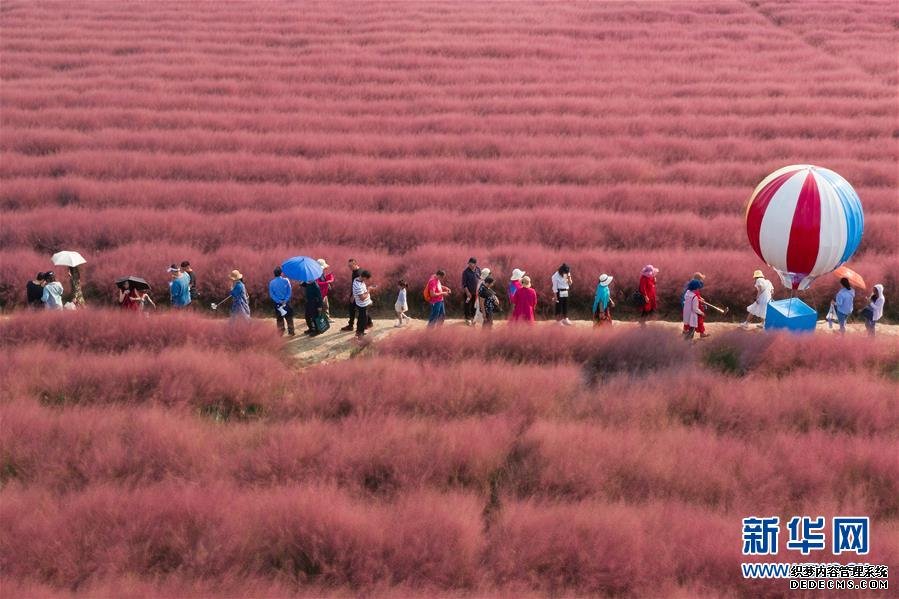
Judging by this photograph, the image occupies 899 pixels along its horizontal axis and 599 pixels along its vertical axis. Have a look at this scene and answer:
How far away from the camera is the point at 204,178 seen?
12.8 metres

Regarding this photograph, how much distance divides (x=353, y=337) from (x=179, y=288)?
226cm

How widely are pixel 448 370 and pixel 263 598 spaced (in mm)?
2938

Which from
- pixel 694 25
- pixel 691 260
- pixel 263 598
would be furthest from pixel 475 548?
pixel 694 25

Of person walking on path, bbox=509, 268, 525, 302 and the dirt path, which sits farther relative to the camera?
person walking on path, bbox=509, 268, 525, 302

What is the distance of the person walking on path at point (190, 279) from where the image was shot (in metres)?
8.55

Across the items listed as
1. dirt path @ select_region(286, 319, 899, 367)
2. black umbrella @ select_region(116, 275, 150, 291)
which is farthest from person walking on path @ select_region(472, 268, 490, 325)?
black umbrella @ select_region(116, 275, 150, 291)

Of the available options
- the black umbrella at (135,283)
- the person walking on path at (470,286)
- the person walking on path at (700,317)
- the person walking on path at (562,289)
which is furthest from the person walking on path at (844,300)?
the black umbrella at (135,283)

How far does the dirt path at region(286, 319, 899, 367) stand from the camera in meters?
7.89

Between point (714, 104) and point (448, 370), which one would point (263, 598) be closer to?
point (448, 370)

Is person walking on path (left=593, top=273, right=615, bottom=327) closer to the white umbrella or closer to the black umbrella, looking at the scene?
the black umbrella

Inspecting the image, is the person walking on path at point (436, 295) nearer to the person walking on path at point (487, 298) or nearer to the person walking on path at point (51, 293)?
the person walking on path at point (487, 298)

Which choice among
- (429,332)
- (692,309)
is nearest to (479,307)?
(429,332)

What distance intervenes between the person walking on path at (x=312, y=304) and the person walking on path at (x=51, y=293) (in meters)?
3.02

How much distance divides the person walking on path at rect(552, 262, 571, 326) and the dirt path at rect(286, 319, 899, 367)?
220mm
